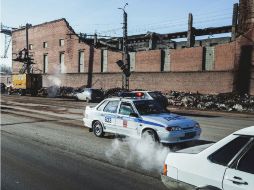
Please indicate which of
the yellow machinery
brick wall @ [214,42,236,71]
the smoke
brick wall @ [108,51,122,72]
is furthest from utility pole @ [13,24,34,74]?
the smoke

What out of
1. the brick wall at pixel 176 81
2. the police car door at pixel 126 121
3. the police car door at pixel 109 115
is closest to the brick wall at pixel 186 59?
the brick wall at pixel 176 81

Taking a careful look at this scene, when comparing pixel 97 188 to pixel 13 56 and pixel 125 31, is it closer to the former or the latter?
pixel 125 31

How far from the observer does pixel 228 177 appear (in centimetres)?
428

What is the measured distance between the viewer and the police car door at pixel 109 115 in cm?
1230

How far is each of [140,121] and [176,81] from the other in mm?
29161

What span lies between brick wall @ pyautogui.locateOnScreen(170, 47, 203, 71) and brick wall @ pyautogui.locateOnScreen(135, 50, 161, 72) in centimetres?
213

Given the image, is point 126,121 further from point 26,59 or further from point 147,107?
point 26,59

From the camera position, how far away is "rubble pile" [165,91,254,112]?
97.5 ft

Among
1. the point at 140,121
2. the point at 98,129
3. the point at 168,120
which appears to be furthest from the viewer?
the point at 98,129

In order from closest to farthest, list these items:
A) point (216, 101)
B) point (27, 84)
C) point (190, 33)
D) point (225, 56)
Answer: point (216, 101) → point (225, 56) → point (190, 33) → point (27, 84)

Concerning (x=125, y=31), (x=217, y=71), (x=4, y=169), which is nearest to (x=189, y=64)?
(x=217, y=71)

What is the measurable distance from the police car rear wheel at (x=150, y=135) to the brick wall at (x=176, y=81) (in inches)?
1004

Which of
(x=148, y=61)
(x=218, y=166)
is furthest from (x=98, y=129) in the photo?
(x=148, y=61)

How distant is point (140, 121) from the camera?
11070 mm
